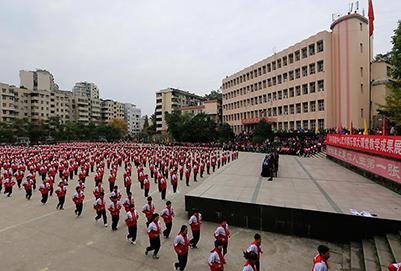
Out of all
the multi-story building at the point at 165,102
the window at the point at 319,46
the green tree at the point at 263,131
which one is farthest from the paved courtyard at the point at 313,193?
the multi-story building at the point at 165,102

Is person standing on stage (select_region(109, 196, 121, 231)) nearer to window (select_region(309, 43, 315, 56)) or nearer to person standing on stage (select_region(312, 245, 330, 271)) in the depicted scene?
person standing on stage (select_region(312, 245, 330, 271))

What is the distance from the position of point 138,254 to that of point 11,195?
9.86m

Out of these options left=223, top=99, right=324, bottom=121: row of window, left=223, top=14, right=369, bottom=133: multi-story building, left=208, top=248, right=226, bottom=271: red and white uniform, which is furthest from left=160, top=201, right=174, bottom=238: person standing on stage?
left=223, top=99, right=324, bottom=121: row of window

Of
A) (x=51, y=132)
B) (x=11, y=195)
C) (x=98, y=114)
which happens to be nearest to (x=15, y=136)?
(x=51, y=132)

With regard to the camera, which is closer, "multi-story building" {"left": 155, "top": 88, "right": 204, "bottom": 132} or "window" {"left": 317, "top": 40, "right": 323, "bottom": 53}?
"window" {"left": 317, "top": 40, "right": 323, "bottom": 53}

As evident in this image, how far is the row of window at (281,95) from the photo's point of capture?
30.3 metres

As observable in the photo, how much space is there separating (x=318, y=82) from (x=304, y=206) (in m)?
28.2

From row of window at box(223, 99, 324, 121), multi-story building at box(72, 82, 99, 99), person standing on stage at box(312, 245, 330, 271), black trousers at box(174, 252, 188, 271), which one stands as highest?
multi-story building at box(72, 82, 99, 99)

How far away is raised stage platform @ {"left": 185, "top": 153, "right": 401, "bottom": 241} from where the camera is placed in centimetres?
573

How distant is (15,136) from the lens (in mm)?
40531

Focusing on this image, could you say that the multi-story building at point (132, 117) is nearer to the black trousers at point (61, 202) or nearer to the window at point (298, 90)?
the window at point (298, 90)

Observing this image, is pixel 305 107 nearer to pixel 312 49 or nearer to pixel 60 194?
pixel 312 49

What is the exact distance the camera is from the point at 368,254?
495 cm

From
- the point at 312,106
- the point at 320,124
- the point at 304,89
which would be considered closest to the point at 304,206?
the point at 320,124
